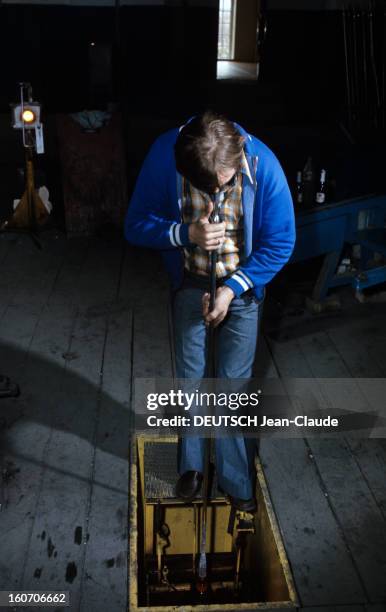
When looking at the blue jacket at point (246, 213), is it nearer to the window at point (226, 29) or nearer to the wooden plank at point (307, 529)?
the wooden plank at point (307, 529)

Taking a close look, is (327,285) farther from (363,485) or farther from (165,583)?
(165,583)

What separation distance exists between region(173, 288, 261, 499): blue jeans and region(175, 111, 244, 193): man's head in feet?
1.63

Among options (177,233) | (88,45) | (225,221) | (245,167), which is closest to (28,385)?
(177,233)

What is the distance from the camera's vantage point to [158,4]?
33.7 ft

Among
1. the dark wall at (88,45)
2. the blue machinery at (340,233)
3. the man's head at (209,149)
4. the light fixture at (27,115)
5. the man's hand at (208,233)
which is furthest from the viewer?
the dark wall at (88,45)

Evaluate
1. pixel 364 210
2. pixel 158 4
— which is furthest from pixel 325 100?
pixel 364 210

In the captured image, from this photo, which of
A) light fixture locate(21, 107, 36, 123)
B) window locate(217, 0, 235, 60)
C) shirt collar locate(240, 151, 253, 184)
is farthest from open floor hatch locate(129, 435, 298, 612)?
window locate(217, 0, 235, 60)

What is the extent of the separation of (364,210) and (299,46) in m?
7.57

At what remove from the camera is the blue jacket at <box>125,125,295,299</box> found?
2.13m

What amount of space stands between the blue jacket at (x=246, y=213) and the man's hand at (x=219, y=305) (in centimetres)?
4

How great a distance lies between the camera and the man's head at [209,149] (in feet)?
6.23

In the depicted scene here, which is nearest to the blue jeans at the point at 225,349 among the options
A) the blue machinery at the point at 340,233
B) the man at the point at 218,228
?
the man at the point at 218,228

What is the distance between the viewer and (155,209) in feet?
7.49

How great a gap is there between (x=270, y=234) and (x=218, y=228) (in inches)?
10.6
